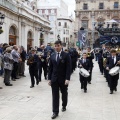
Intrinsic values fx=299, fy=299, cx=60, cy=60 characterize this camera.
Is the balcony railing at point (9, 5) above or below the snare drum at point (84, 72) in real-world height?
above

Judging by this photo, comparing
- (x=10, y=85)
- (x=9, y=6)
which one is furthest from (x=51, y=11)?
(x=10, y=85)

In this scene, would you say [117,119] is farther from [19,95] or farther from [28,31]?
[28,31]

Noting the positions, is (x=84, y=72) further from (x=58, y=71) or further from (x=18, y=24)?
(x=18, y=24)

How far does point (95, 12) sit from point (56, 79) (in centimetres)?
6528

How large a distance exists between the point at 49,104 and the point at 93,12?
6404 cm

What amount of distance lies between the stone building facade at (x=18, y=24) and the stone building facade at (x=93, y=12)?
3140 cm

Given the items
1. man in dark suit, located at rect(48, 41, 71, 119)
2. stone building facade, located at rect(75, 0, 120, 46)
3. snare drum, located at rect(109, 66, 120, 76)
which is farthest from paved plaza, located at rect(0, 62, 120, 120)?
stone building facade, located at rect(75, 0, 120, 46)

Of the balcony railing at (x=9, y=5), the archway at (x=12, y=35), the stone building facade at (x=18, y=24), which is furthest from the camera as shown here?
the archway at (x=12, y=35)

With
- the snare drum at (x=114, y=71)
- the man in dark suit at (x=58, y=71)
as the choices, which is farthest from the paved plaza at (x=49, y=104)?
the snare drum at (x=114, y=71)

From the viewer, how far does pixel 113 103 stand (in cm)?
922

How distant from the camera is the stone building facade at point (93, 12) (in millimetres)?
70125

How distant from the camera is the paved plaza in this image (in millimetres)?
7527

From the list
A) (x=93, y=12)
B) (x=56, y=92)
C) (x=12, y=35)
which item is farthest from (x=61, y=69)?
(x=93, y=12)

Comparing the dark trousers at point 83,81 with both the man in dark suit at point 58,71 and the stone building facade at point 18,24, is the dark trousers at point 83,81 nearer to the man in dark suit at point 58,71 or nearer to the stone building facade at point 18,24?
the man in dark suit at point 58,71
